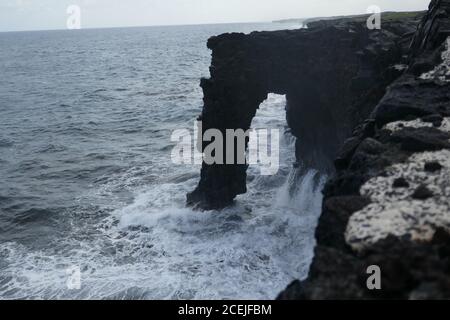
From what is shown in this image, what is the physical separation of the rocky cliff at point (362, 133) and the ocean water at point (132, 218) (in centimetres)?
361

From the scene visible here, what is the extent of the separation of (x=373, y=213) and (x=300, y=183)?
26108mm

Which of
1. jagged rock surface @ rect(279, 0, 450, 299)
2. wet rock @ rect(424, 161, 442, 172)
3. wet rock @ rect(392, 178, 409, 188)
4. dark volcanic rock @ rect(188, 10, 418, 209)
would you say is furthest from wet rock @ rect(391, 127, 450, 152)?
dark volcanic rock @ rect(188, 10, 418, 209)

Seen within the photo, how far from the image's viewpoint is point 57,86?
95375 mm

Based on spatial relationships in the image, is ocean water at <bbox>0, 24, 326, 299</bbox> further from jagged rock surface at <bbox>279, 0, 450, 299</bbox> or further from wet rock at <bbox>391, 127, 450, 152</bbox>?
wet rock at <bbox>391, 127, 450, 152</bbox>

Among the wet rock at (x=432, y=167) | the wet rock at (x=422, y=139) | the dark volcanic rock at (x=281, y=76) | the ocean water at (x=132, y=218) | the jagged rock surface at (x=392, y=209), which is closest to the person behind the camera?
the jagged rock surface at (x=392, y=209)

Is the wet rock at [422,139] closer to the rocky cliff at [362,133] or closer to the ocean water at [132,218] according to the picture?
the rocky cliff at [362,133]

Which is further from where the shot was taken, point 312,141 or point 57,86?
point 57,86

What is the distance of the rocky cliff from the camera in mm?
9617

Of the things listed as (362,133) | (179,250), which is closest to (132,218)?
(179,250)

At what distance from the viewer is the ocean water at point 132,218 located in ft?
79.9

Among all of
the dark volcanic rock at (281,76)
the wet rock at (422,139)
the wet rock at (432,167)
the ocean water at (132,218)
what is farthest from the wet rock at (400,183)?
the dark volcanic rock at (281,76)

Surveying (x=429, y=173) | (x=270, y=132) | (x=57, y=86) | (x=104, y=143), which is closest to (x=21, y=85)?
(x=57, y=86)

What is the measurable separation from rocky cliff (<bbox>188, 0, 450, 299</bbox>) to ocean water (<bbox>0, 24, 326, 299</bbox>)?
11.8 feet

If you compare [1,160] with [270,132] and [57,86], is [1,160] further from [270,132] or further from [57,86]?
A: [57,86]
